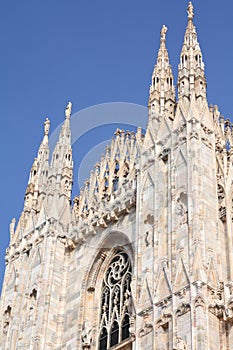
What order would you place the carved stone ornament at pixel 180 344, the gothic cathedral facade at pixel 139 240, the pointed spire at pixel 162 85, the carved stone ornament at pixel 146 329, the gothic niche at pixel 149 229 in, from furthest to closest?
1. the pointed spire at pixel 162 85
2. the gothic niche at pixel 149 229
3. the carved stone ornament at pixel 146 329
4. the gothic cathedral facade at pixel 139 240
5. the carved stone ornament at pixel 180 344

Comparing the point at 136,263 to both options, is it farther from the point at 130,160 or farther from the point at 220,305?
the point at 130,160

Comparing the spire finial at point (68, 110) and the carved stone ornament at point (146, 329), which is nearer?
the carved stone ornament at point (146, 329)

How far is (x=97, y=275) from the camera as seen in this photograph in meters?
26.8

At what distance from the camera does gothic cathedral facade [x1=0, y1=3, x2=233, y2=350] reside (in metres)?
21.3

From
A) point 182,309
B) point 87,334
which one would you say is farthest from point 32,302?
point 182,309

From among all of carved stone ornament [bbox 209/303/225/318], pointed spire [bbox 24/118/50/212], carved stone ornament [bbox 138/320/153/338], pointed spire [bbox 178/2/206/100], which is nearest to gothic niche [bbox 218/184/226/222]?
carved stone ornament [bbox 209/303/225/318]

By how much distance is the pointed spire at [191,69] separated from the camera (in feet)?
85.9

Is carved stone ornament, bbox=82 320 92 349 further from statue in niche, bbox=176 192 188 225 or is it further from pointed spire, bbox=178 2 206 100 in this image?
pointed spire, bbox=178 2 206 100

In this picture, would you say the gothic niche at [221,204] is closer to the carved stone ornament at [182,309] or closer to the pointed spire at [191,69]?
the carved stone ornament at [182,309]

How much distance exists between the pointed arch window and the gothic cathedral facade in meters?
0.04

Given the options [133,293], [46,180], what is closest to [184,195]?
[133,293]

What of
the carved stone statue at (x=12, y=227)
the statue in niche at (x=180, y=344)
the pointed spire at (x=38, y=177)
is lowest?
the statue in niche at (x=180, y=344)

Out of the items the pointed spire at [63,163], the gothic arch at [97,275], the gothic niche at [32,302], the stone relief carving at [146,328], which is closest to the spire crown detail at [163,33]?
the pointed spire at [63,163]

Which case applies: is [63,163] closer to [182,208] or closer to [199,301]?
[182,208]
